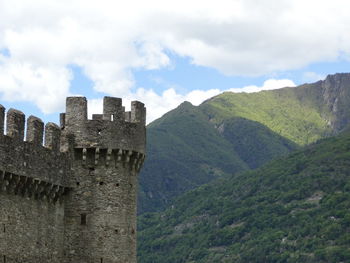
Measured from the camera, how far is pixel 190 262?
7466 inches

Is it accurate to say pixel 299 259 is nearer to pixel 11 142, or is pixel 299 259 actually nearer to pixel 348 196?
pixel 348 196

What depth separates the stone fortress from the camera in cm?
2889

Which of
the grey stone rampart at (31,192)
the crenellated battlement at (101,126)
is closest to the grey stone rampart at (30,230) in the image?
the grey stone rampart at (31,192)

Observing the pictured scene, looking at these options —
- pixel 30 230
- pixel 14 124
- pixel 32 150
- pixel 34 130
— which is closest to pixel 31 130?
pixel 34 130

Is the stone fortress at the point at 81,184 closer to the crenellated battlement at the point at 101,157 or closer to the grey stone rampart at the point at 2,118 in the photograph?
the crenellated battlement at the point at 101,157

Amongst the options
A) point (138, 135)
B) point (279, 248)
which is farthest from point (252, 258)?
point (138, 135)

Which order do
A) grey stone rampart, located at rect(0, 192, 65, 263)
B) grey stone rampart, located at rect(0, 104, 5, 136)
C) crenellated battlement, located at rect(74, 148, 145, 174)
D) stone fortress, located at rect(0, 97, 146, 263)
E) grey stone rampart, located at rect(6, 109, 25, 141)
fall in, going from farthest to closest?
crenellated battlement, located at rect(74, 148, 145, 174)
stone fortress, located at rect(0, 97, 146, 263)
grey stone rampart, located at rect(6, 109, 25, 141)
grey stone rampart, located at rect(0, 192, 65, 263)
grey stone rampart, located at rect(0, 104, 5, 136)

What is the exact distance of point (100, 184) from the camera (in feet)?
105

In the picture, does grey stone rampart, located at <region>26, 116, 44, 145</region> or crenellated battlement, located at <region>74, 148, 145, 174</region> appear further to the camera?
crenellated battlement, located at <region>74, 148, 145, 174</region>

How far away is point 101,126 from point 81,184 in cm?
227

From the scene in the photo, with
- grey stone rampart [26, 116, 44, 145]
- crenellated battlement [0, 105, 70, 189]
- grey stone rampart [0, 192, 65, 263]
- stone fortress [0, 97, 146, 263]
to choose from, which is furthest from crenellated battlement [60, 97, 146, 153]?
grey stone rampart [0, 192, 65, 263]

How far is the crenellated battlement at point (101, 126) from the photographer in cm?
3195

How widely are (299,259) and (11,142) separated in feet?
470

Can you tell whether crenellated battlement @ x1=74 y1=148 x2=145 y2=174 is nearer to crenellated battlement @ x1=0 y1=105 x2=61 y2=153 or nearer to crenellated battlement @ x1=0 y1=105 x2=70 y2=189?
crenellated battlement @ x1=0 y1=105 x2=70 y2=189
